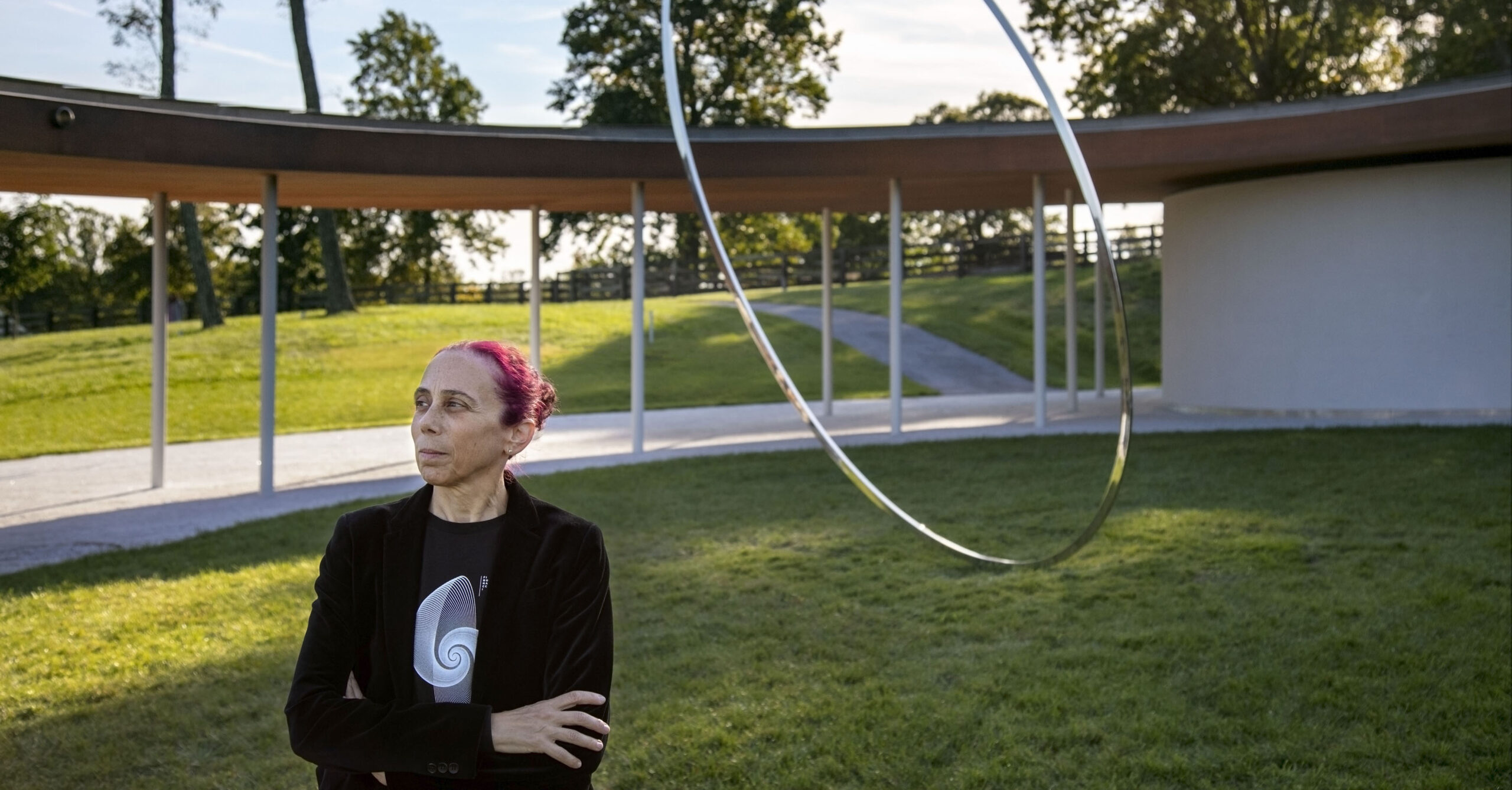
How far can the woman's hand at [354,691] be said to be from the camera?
A: 9.04 ft

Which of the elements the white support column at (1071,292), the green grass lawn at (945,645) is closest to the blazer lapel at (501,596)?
the green grass lawn at (945,645)

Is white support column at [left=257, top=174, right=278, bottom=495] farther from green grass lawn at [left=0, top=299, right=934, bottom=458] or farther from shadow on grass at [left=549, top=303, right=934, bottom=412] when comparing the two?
shadow on grass at [left=549, top=303, right=934, bottom=412]

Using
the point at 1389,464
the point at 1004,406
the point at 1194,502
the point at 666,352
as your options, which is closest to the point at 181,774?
the point at 1194,502

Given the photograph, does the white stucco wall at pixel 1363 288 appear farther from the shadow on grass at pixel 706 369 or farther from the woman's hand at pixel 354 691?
the woman's hand at pixel 354 691

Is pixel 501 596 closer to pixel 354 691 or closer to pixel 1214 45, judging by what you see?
pixel 354 691

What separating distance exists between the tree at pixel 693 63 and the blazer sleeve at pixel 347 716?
3742 centimetres

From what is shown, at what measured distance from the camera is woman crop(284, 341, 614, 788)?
2.65m

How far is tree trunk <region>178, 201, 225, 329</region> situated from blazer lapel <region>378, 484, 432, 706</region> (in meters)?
30.8

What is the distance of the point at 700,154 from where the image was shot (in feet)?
47.0

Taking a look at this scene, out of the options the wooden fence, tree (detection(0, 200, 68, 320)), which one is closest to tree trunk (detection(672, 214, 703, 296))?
the wooden fence

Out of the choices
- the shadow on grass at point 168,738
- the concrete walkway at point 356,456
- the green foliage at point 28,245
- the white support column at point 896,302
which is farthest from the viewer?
the green foliage at point 28,245

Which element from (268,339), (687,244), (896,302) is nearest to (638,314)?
(896,302)

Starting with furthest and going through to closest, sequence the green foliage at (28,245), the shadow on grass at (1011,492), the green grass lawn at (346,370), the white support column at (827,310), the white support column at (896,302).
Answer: the green foliage at (28,245), the green grass lawn at (346,370), the white support column at (827,310), the white support column at (896,302), the shadow on grass at (1011,492)

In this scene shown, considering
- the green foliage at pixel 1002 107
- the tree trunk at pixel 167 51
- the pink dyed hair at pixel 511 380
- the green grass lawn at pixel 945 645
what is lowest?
the green grass lawn at pixel 945 645
